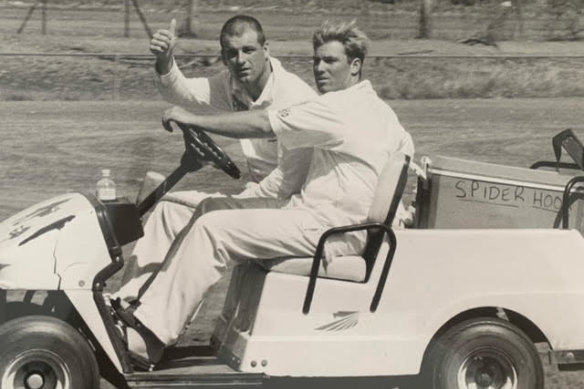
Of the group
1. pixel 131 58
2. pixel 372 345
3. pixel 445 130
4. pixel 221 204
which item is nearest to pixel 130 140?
pixel 131 58

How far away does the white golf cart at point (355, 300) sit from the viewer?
4059mm

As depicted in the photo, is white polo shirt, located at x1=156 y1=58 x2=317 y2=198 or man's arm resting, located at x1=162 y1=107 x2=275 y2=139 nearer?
man's arm resting, located at x1=162 y1=107 x2=275 y2=139

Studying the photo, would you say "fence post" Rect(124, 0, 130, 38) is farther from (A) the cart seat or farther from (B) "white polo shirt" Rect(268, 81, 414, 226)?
(A) the cart seat

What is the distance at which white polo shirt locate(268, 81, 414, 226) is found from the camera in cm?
420

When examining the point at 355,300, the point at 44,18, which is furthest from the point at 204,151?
the point at 44,18

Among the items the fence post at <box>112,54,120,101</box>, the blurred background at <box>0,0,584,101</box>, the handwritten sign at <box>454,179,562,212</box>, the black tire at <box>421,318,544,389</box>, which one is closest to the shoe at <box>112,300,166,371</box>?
the black tire at <box>421,318,544,389</box>

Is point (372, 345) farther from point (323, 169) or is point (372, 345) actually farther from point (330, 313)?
point (323, 169)

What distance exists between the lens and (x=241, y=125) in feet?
13.8

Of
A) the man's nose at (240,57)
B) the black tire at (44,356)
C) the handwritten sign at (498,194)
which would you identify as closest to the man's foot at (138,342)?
the black tire at (44,356)

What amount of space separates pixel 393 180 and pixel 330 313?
471 millimetres

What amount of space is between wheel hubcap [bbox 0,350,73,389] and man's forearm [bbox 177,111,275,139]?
0.86m

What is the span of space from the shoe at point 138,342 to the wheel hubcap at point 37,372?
235 millimetres

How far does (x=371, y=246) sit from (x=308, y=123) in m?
0.45

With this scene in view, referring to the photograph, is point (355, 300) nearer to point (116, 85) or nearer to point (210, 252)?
point (210, 252)
